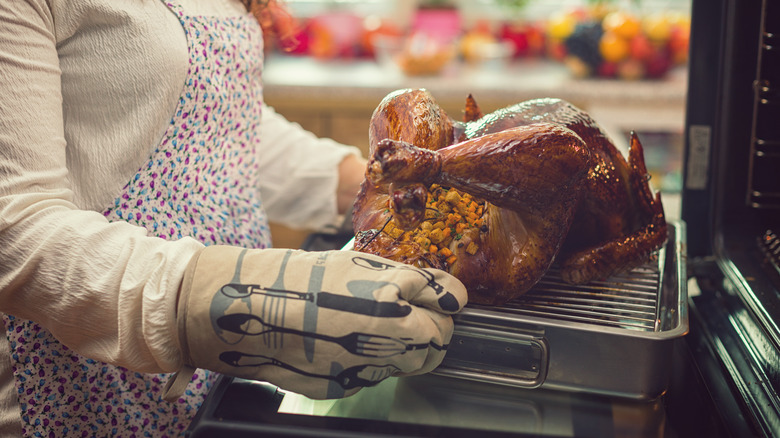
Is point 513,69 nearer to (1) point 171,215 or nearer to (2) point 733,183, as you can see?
(2) point 733,183

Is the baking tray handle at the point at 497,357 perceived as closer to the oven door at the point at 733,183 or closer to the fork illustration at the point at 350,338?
the fork illustration at the point at 350,338

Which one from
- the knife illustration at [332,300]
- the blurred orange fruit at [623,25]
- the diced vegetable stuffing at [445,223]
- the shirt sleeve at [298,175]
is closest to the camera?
the knife illustration at [332,300]

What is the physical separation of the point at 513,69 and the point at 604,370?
101 inches

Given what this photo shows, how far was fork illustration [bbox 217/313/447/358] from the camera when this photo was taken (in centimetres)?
56

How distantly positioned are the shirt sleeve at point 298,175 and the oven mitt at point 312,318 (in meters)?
0.54

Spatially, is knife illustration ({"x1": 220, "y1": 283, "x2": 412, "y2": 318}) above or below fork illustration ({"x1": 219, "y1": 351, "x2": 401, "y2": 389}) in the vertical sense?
above

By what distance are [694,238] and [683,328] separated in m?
0.45

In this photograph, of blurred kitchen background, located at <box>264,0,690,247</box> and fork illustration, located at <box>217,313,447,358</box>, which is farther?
blurred kitchen background, located at <box>264,0,690,247</box>

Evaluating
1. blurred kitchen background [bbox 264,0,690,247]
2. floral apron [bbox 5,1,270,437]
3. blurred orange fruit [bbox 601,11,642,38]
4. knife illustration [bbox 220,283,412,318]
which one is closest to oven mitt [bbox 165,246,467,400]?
knife illustration [bbox 220,283,412,318]

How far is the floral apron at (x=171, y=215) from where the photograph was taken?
76cm

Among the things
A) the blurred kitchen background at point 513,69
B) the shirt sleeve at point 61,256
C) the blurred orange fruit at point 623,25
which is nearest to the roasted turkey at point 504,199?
the shirt sleeve at point 61,256

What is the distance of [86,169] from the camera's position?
76 cm

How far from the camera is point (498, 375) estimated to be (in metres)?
0.62

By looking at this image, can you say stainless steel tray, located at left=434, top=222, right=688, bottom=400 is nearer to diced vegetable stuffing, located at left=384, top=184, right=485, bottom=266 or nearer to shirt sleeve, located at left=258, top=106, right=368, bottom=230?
diced vegetable stuffing, located at left=384, top=184, right=485, bottom=266
